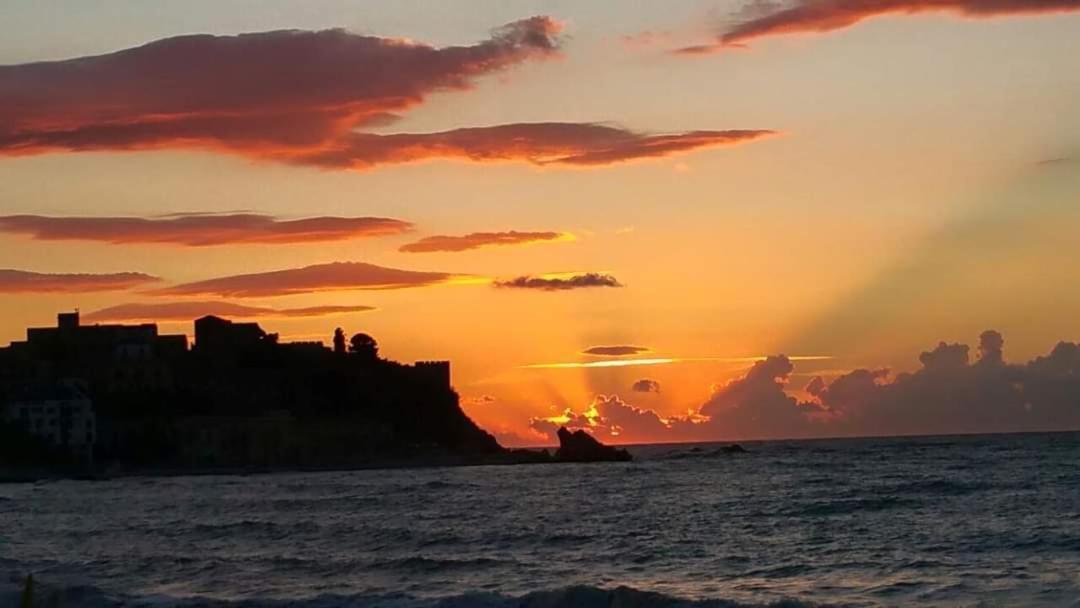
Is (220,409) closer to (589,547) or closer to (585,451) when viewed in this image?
(585,451)

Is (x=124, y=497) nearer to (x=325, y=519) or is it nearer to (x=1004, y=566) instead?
(x=325, y=519)

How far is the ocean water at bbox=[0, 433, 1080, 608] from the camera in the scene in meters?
30.2

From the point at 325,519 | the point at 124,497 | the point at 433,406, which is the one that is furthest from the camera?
the point at 433,406

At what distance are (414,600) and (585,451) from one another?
125148 millimetres

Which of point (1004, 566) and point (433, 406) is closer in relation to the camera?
point (1004, 566)

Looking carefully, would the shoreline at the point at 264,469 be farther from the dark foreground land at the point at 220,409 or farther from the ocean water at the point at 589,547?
the ocean water at the point at 589,547

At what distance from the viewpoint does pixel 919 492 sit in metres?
55.9

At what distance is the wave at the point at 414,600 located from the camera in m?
27.3

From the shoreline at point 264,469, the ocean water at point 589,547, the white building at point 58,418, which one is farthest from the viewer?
the white building at point 58,418

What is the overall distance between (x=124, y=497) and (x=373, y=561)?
43.9 m

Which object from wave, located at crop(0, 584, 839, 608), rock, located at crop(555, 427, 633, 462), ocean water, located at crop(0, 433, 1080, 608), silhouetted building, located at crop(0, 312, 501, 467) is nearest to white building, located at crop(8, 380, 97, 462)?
silhouetted building, located at crop(0, 312, 501, 467)

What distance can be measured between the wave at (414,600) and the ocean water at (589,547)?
53 millimetres

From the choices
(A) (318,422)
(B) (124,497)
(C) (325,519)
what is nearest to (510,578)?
(C) (325,519)

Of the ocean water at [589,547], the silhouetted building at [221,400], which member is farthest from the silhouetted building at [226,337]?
A: the ocean water at [589,547]
